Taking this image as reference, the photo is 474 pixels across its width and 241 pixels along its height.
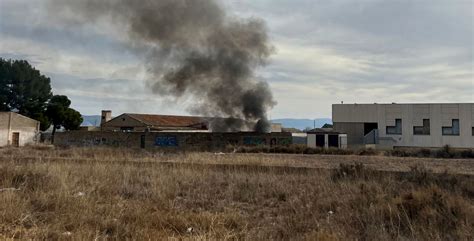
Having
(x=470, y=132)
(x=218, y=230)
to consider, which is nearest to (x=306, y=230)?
(x=218, y=230)

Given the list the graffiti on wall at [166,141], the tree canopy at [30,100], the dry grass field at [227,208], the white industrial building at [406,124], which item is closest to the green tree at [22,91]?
the tree canopy at [30,100]

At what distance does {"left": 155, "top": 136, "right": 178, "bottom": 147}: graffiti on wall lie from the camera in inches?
1780

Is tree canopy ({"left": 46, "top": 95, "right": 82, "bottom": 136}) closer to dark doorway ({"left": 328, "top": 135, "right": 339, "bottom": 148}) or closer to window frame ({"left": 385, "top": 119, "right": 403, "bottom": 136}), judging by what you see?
dark doorway ({"left": 328, "top": 135, "right": 339, "bottom": 148})

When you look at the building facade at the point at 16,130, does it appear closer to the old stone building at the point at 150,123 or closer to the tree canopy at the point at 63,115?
the tree canopy at the point at 63,115

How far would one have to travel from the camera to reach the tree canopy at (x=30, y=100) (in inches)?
2547

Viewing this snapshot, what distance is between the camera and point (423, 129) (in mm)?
49469

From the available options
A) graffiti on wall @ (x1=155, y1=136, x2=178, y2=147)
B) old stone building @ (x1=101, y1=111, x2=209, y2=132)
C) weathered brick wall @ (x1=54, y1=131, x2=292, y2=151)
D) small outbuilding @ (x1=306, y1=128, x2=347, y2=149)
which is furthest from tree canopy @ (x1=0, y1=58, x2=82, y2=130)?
small outbuilding @ (x1=306, y1=128, x2=347, y2=149)

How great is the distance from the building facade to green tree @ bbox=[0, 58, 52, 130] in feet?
25.9

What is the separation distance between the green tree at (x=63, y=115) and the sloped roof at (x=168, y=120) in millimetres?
9442

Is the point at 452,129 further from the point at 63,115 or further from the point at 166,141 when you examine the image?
the point at 63,115

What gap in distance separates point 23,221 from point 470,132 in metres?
50.9

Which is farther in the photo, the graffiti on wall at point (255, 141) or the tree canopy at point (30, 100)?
the tree canopy at point (30, 100)

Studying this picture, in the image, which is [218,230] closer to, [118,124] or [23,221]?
[23,221]

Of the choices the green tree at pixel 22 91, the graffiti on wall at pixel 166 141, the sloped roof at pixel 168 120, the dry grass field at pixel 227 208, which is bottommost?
the dry grass field at pixel 227 208
